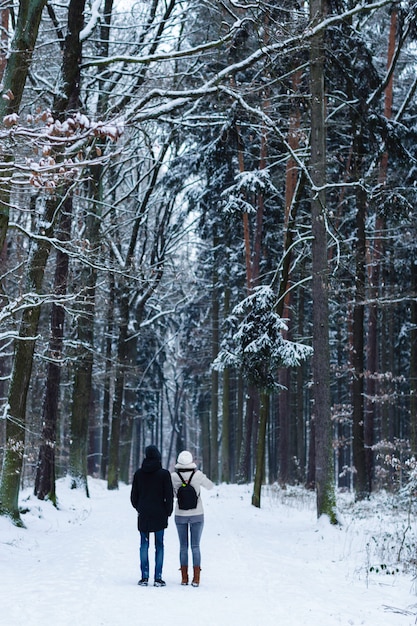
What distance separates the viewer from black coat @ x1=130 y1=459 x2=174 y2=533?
29.5 feet

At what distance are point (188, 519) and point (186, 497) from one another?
0.28 m

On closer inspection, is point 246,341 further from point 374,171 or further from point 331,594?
point 331,594

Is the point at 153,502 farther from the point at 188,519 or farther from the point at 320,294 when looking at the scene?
the point at 320,294

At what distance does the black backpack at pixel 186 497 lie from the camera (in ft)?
30.2

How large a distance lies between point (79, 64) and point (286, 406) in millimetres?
17247

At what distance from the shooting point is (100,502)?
21.9m

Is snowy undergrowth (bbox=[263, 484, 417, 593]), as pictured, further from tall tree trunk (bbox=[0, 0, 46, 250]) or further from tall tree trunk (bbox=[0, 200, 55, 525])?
tall tree trunk (bbox=[0, 0, 46, 250])

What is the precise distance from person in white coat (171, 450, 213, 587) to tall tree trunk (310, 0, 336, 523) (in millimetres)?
5827

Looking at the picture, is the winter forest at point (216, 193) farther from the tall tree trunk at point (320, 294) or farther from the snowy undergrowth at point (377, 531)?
the snowy undergrowth at point (377, 531)

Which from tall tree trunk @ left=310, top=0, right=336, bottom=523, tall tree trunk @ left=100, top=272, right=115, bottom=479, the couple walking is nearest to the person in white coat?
the couple walking

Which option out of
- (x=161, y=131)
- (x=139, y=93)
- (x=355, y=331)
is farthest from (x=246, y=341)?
(x=161, y=131)

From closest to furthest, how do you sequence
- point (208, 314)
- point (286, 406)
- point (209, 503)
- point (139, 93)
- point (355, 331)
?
point (139, 93), point (355, 331), point (209, 503), point (286, 406), point (208, 314)

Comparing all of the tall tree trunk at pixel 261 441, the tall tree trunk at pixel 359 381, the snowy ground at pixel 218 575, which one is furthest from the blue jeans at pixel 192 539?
the tall tree trunk at pixel 359 381

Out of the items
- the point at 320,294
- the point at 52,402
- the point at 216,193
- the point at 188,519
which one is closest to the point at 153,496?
the point at 188,519
